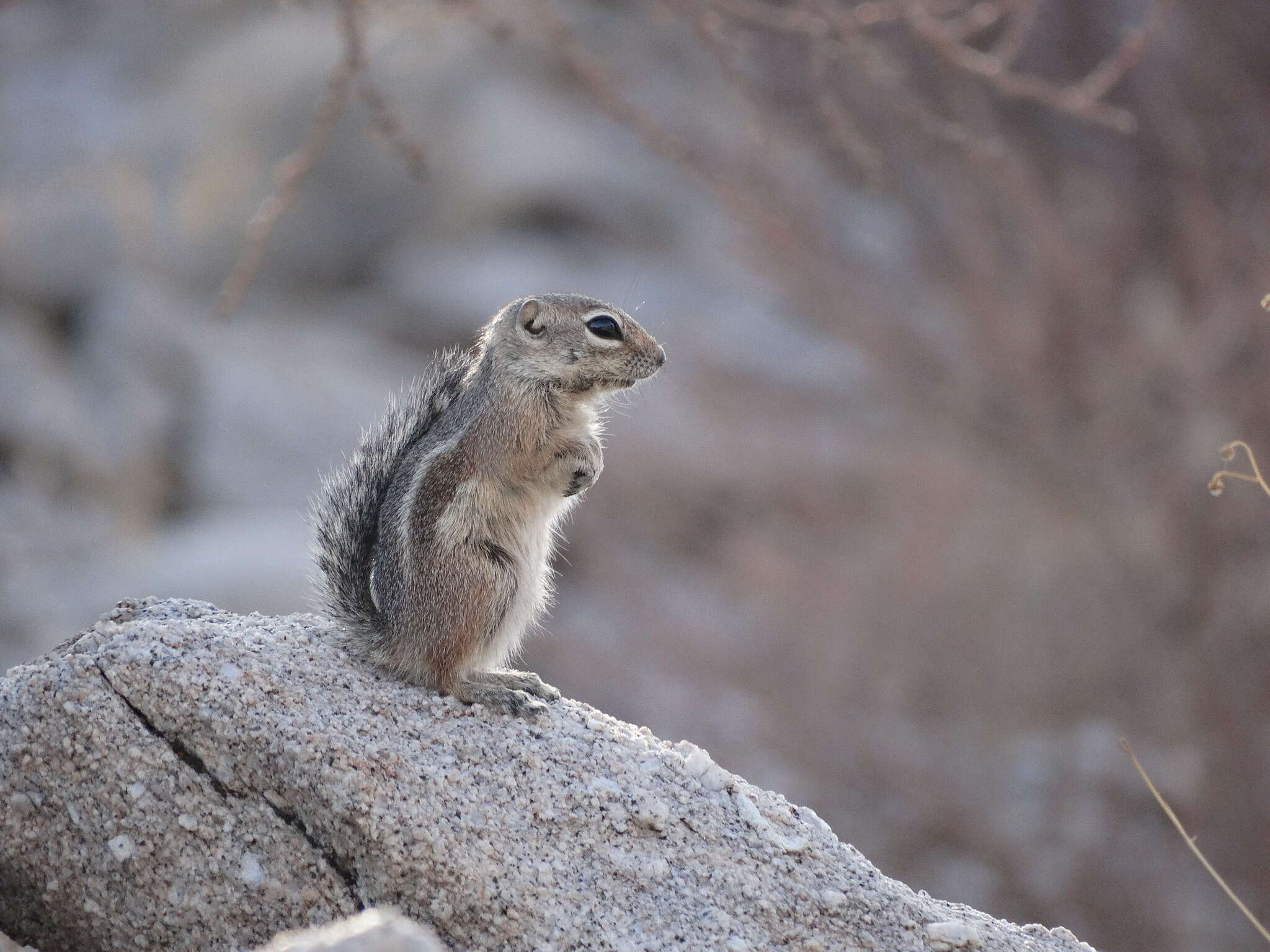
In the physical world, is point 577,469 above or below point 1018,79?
below

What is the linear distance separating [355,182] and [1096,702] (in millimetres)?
10823

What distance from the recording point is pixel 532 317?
3900mm

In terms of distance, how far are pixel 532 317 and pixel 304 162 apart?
29.4 inches

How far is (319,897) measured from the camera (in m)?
2.76

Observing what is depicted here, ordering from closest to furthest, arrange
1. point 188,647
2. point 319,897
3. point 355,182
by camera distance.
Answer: point 319,897, point 188,647, point 355,182

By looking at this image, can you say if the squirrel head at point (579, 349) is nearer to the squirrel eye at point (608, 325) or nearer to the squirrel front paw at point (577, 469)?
the squirrel eye at point (608, 325)

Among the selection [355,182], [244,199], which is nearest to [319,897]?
[244,199]

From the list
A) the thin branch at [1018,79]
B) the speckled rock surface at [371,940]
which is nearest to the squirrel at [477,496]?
the thin branch at [1018,79]

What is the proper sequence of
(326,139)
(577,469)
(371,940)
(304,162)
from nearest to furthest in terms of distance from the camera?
(371,940) → (577,469) → (304,162) → (326,139)

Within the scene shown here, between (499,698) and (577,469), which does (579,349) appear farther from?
(499,698)

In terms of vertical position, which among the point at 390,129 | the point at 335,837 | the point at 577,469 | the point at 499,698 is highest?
the point at 390,129

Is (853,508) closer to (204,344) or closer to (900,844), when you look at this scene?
(900,844)

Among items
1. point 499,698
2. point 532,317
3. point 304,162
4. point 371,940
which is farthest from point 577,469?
point 371,940

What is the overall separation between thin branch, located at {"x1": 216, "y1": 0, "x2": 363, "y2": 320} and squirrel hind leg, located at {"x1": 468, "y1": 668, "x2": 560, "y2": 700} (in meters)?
1.19
